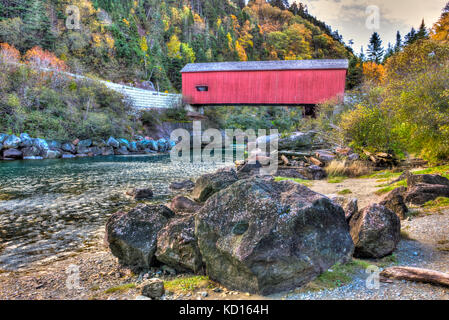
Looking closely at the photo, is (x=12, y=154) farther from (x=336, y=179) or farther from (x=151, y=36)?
(x=151, y=36)

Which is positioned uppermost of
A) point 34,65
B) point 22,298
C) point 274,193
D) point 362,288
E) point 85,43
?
point 85,43

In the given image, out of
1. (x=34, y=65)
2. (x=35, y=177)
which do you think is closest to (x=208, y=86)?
(x=34, y=65)

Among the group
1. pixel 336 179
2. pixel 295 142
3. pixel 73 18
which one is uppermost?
Result: pixel 73 18

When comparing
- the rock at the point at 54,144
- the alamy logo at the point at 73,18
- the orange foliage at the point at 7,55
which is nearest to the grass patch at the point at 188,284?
the rock at the point at 54,144

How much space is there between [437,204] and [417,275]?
13.6 ft

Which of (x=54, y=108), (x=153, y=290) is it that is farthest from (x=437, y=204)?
(x=54, y=108)

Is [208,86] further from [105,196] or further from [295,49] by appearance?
[295,49]

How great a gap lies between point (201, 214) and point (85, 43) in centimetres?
4321

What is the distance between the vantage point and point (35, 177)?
13250 millimetres

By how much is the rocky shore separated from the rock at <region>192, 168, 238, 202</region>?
17.0 metres

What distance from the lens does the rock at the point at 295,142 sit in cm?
1714

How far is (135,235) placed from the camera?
4652 mm

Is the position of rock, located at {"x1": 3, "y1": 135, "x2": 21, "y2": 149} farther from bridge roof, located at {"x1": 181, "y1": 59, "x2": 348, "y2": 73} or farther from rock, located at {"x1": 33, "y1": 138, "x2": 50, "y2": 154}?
bridge roof, located at {"x1": 181, "y1": 59, "x2": 348, "y2": 73}

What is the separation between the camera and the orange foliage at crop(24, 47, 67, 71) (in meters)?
27.9
